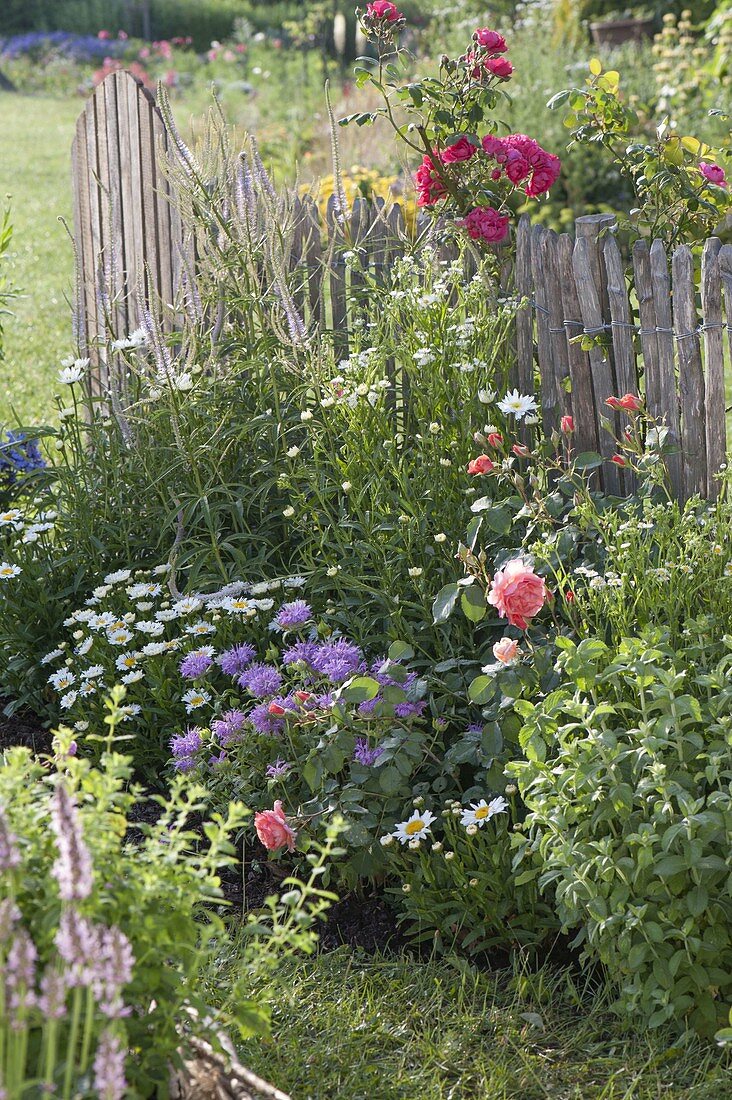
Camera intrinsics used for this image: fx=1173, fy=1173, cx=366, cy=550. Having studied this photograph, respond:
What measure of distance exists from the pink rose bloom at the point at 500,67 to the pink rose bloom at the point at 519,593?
1881 millimetres

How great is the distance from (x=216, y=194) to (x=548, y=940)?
8.18 feet

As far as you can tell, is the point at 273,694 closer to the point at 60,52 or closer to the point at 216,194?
the point at 216,194

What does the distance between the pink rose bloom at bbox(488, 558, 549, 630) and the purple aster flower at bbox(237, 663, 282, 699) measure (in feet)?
2.18

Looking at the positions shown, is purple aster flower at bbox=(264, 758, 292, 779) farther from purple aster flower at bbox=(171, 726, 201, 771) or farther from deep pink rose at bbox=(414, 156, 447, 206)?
deep pink rose at bbox=(414, 156, 447, 206)

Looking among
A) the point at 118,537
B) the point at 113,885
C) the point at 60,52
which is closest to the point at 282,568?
the point at 118,537

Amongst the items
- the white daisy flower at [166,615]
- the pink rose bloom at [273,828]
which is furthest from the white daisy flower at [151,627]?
the pink rose bloom at [273,828]

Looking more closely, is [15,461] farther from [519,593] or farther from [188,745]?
[519,593]

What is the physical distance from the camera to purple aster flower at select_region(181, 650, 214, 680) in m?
3.20

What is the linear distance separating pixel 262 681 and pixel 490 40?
219 centimetres

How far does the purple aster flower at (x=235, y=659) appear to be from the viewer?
10.5 feet

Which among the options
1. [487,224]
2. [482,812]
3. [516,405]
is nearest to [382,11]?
[487,224]

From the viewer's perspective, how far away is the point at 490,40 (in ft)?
12.2

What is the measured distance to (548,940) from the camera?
279 cm

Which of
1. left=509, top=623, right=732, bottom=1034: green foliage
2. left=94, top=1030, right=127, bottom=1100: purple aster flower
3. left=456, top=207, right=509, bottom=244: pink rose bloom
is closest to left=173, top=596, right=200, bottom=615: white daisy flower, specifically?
left=509, top=623, right=732, bottom=1034: green foliage
